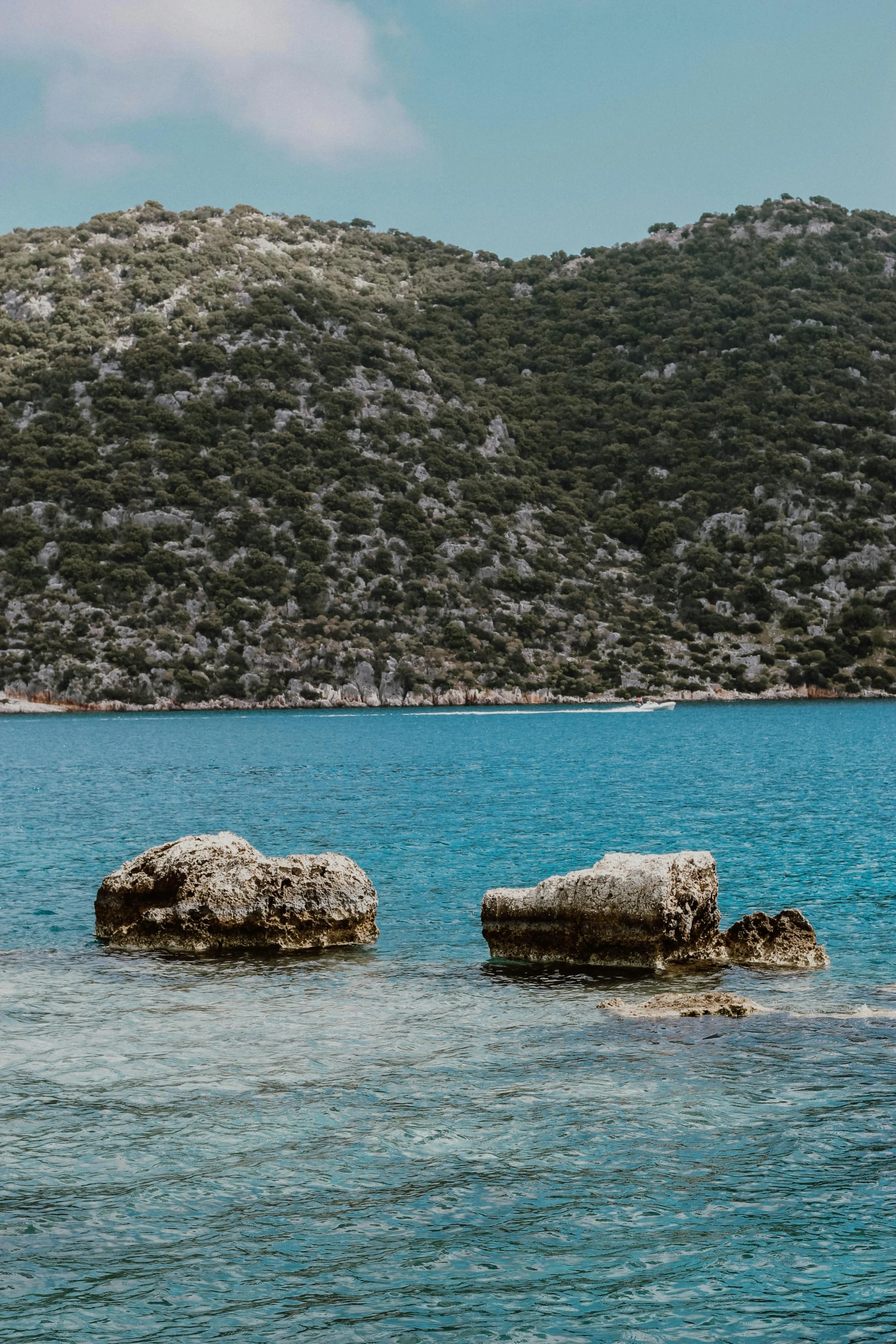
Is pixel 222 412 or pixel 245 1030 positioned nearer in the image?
pixel 245 1030

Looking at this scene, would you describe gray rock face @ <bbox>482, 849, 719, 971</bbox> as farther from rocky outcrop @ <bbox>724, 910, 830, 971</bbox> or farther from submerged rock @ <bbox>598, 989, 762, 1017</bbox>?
submerged rock @ <bbox>598, 989, 762, 1017</bbox>

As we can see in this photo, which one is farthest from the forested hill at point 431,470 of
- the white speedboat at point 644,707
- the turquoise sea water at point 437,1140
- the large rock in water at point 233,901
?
the large rock in water at point 233,901

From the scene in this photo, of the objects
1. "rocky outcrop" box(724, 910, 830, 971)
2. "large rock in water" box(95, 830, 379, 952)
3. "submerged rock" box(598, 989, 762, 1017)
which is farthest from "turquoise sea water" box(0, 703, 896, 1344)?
"large rock in water" box(95, 830, 379, 952)

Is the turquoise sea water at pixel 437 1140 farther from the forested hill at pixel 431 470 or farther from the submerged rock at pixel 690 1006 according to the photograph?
the forested hill at pixel 431 470

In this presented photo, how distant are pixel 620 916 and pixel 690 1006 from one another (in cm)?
319

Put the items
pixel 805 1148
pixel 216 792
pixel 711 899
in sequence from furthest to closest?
pixel 216 792, pixel 711 899, pixel 805 1148

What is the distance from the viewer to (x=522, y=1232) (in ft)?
29.5

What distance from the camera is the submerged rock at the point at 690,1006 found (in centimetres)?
1488

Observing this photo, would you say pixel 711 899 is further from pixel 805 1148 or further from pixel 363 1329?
pixel 363 1329

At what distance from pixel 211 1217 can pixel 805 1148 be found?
5016mm

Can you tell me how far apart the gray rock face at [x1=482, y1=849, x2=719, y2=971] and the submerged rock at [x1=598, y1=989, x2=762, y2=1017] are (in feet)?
7.50

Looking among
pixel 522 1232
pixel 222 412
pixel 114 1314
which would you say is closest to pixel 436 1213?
pixel 522 1232

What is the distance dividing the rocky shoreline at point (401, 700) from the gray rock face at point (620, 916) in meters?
101

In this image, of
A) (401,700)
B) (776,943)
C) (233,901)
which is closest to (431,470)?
(401,700)
